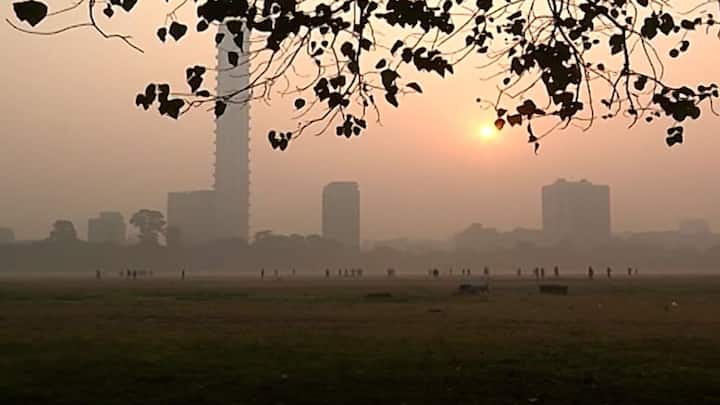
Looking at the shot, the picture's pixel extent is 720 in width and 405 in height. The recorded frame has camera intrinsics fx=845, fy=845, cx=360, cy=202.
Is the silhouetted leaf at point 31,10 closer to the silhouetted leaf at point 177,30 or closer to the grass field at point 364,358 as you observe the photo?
the silhouetted leaf at point 177,30

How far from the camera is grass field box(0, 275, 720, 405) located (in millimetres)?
15023

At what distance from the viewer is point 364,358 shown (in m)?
19.3

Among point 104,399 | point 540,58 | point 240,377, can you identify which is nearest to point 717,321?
point 240,377

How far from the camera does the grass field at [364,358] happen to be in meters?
15.0

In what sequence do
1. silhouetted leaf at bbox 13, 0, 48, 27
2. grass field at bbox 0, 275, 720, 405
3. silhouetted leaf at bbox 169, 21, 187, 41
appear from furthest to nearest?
grass field at bbox 0, 275, 720, 405 < silhouetted leaf at bbox 169, 21, 187, 41 < silhouetted leaf at bbox 13, 0, 48, 27

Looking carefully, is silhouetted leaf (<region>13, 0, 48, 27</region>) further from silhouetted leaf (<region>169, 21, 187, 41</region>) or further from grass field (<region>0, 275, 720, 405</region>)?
grass field (<region>0, 275, 720, 405</region>)

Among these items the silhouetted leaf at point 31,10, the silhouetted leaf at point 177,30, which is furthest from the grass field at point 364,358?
the silhouetted leaf at point 31,10

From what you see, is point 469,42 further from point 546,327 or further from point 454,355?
point 546,327

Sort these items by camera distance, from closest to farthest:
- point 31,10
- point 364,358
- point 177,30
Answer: point 31,10, point 177,30, point 364,358

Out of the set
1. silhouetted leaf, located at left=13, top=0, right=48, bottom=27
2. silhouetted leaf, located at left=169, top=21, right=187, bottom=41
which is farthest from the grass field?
silhouetted leaf, located at left=13, top=0, right=48, bottom=27

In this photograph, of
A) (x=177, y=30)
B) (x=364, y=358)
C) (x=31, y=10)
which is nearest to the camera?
(x=31, y=10)

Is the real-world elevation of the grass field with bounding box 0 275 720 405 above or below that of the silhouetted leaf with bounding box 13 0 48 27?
below

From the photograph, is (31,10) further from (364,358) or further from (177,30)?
(364,358)

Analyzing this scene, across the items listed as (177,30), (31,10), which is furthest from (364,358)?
(31,10)
